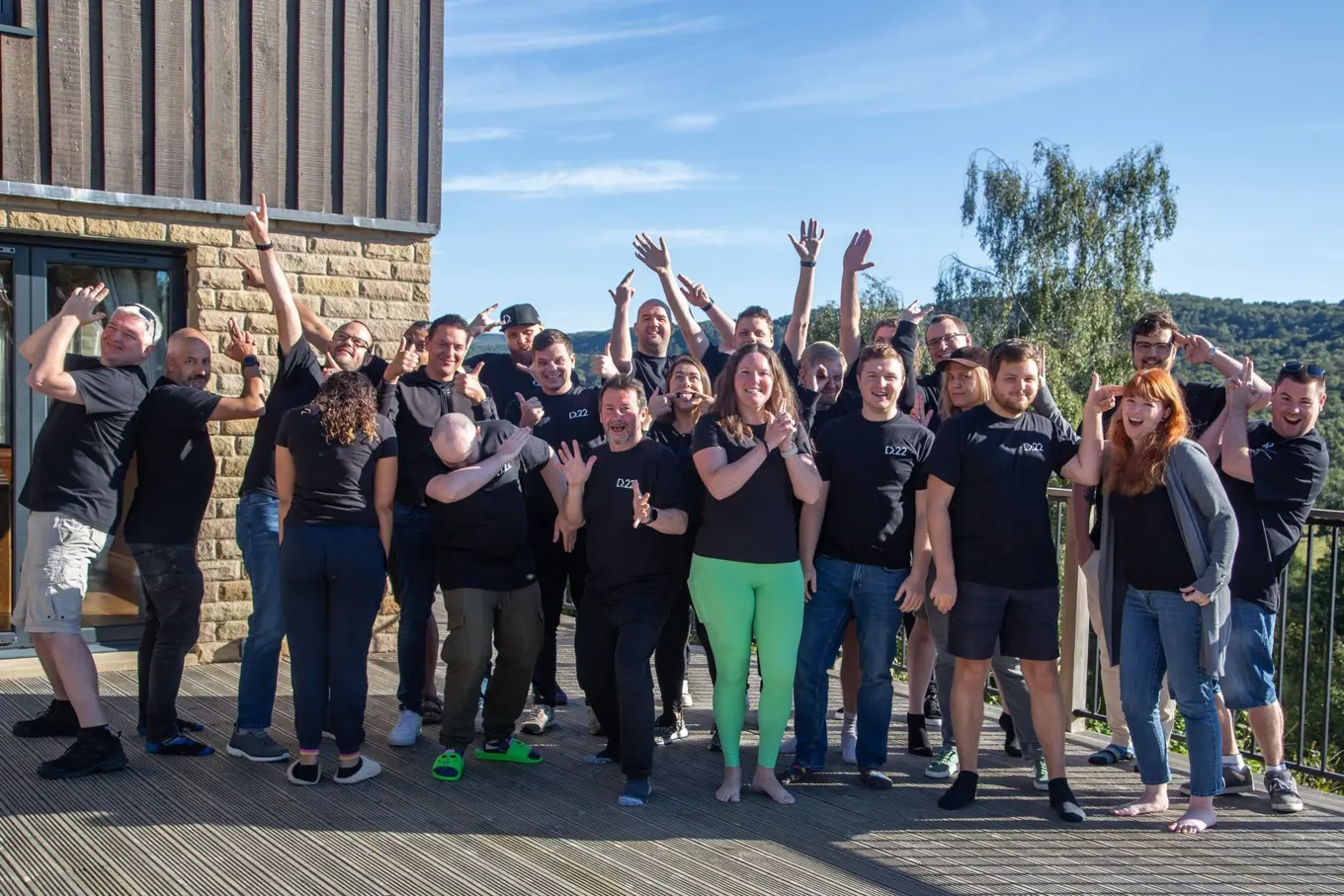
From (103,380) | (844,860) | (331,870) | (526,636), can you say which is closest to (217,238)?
(103,380)

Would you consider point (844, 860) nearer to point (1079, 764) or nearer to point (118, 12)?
point (1079, 764)

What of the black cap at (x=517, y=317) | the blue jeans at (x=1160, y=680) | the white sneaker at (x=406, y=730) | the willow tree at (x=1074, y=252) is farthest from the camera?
the willow tree at (x=1074, y=252)

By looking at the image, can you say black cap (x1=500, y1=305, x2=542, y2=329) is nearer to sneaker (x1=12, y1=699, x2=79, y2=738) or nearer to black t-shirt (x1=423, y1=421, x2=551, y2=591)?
black t-shirt (x1=423, y1=421, x2=551, y2=591)

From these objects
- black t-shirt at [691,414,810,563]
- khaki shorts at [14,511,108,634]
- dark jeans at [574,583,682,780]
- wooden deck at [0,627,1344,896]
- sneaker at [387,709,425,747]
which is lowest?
wooden deck at [0,627,1344,896]

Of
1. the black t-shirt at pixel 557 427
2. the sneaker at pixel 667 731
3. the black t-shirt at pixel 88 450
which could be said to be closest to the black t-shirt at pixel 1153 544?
the sneaker at pixel 667 731

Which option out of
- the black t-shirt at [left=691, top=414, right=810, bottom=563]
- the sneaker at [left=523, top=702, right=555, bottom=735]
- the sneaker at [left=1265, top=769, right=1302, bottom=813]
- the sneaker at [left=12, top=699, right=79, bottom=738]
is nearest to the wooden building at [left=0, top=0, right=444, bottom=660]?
the sneaker at [left=12, top=699, right=79, bottom=738]

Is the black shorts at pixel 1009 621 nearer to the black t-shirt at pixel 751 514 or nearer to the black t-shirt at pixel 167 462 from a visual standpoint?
the black t-shirt at pixel 751 514

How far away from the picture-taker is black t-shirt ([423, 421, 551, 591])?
5355mm

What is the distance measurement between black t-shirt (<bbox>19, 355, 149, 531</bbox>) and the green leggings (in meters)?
2.57

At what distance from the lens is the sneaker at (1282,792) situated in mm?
5176

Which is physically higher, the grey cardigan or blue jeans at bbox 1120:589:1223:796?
the grey cardigan

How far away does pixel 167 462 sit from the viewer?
5.49 m

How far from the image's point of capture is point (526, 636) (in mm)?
5473

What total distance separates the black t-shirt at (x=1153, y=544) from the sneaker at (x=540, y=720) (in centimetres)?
294
